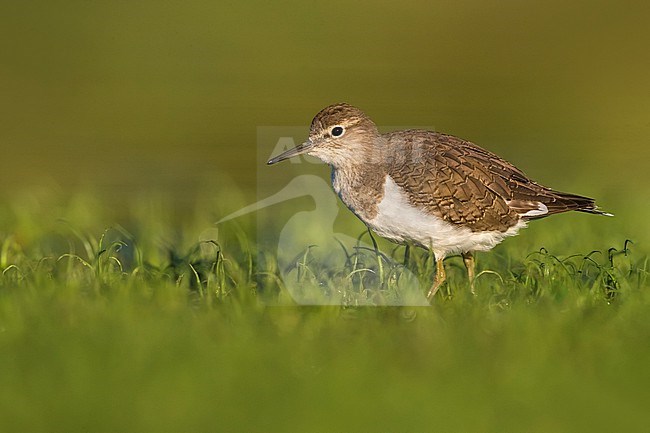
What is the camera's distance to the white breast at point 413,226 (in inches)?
291

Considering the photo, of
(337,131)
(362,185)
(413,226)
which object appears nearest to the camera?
(413,226)

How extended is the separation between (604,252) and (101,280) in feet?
12.1

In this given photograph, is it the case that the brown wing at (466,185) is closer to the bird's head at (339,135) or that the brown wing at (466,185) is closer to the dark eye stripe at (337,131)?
the bird's head at (339,135)

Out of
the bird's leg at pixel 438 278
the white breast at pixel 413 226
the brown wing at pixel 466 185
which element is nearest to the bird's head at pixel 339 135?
the brown wing at pixel 466 185

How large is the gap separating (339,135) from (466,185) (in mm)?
1002

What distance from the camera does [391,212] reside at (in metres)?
7.40

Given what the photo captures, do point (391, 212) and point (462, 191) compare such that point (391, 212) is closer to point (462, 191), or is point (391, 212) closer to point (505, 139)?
point (462, 191)

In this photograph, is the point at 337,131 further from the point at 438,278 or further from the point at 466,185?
the point at 438,278

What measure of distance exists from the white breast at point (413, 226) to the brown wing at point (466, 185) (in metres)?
0.05

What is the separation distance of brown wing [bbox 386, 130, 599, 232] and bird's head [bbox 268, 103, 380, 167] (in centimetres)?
20

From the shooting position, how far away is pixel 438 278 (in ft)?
24.3

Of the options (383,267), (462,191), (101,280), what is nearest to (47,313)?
(101,280)

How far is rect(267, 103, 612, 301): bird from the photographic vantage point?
7.45 metres

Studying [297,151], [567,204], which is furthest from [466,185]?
[297,151]
